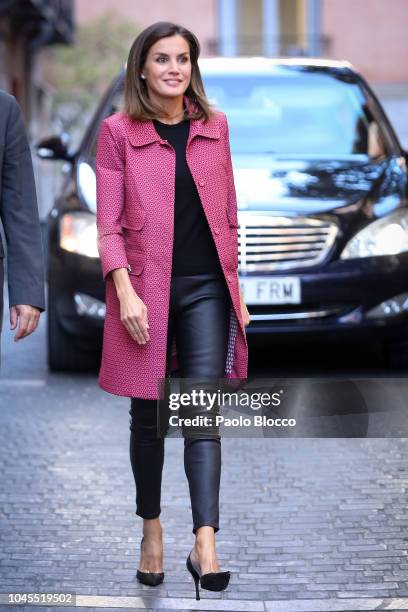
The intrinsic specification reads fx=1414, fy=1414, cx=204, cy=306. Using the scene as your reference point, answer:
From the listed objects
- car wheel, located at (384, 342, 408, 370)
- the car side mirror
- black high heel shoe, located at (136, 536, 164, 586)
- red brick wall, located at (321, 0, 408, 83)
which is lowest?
red brick wall, located at (321, 0, 408, 83)

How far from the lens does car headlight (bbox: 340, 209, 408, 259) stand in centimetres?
746

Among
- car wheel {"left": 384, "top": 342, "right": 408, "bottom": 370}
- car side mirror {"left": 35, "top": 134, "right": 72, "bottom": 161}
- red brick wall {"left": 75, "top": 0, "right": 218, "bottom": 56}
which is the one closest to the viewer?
car wheel {"left": 384, "top": 342, "right": 408, "bottom": 370}

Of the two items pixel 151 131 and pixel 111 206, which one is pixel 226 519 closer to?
pixel 111 206

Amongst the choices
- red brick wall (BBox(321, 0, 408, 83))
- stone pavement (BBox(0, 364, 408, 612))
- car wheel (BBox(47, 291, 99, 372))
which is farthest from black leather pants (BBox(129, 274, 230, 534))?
red brick wall (BBox(321, 0, 408, 83))

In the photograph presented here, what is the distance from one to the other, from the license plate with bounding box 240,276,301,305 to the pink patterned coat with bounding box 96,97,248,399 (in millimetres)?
3108

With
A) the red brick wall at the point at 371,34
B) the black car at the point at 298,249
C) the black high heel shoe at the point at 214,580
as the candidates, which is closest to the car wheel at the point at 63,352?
the black car at the point at 298,249

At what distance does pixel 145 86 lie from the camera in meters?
4.21

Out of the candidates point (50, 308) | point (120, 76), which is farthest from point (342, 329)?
point (120, 76)

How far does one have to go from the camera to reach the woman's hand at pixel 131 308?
4.03m

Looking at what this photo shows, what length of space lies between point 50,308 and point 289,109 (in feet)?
6.45

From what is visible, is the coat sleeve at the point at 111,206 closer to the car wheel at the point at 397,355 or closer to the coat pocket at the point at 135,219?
the coat pocket at the point at 135,219

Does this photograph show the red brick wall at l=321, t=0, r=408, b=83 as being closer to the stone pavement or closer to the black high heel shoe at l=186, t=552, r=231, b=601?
the stone pavement

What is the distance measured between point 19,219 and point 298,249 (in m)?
3.56

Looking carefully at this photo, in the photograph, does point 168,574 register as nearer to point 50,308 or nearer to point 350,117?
point 50,308
